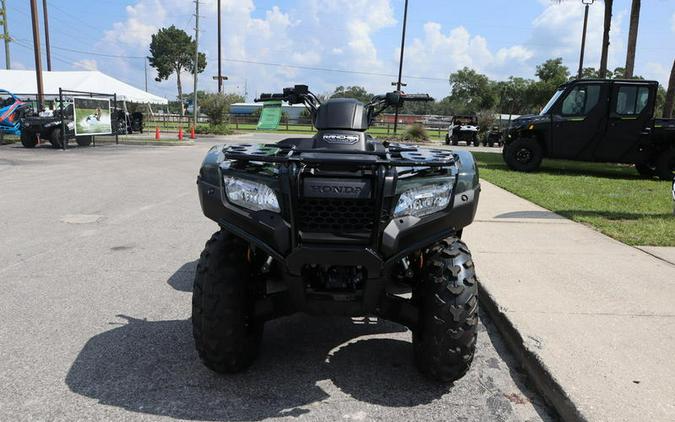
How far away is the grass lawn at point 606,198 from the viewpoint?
23.0 ft

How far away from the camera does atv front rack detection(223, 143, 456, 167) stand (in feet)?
9.12

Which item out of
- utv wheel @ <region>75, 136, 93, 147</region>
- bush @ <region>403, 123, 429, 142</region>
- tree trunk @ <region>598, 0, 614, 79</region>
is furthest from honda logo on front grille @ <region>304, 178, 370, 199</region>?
bush @ <region>403, 123, 429, 142</region>

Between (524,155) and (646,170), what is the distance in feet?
10.7

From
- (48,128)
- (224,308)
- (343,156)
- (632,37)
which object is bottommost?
(224,308)

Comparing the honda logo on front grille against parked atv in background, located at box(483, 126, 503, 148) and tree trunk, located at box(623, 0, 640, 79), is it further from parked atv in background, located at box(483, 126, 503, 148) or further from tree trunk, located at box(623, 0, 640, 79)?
parked atv in background, located at box(483, 126, 503, 148)

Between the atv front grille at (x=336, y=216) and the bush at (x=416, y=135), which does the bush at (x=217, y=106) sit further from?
the atv front grille at (x=336, y=216)

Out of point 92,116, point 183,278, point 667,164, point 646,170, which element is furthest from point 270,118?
point 183,278

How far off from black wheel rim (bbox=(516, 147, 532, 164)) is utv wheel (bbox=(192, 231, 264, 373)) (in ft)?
43.3

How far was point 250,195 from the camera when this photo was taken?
2.94 meters

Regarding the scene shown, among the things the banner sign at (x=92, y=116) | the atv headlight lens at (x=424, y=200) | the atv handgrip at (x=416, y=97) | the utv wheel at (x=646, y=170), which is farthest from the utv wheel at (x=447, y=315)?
the banner sign at (x=92, y=116)

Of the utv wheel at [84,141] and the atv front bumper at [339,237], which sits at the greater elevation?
the atv front bumper at [339,237]

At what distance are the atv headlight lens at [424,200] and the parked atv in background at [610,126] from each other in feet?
41.2

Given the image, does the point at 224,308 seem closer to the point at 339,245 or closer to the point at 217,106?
the point at 339,245

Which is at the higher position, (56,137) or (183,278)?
(56,137)
